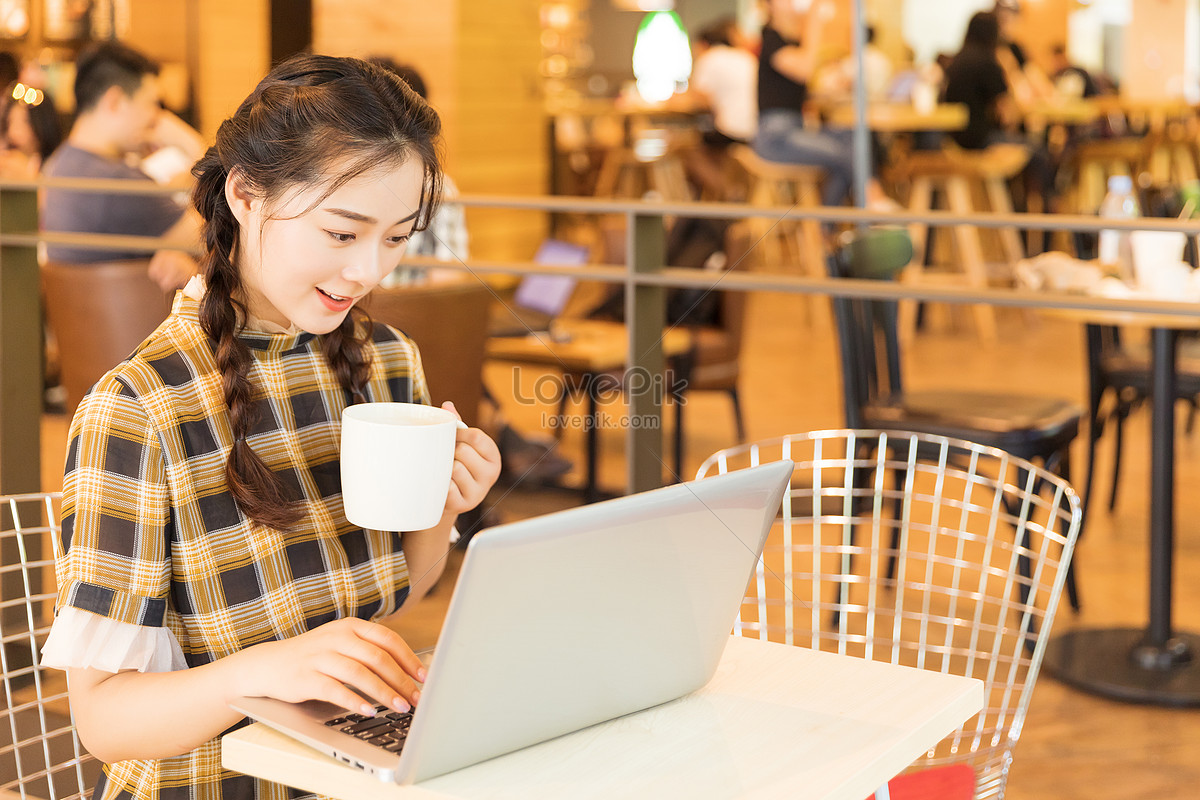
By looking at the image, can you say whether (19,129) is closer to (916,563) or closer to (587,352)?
(587,352)

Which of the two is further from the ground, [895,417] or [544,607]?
[544,607]

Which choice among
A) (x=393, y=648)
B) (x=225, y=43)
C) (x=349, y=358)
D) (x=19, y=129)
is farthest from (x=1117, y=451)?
(x=225, y=43)

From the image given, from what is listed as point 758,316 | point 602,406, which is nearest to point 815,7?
point 758,316

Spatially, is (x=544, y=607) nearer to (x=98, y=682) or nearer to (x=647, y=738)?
(x=647, y=738)

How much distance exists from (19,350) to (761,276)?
142 cm

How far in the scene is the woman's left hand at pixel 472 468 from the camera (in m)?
1.07

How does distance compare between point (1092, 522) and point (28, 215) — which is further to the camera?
point (1092, 522)

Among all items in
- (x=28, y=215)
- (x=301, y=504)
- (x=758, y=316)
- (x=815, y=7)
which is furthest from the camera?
(x=758, y=316)

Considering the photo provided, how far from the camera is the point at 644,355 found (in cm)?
219

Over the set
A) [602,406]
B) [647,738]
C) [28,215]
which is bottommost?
[602,406]

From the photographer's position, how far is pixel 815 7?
582 centimetres

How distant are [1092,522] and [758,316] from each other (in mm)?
3399

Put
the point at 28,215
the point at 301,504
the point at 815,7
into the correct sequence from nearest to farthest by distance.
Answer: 1. the point at 301,504
2. the point at 28,215
3. the point at 815,7

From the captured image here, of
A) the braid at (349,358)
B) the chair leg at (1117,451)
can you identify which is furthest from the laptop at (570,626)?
the chair leg at (1117,451)
